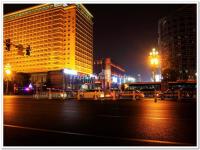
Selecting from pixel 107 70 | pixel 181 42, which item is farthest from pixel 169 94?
pixel 107 70

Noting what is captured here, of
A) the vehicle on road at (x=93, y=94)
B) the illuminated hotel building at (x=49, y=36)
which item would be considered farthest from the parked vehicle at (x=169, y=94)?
the illuminated hotel building at (x=49, y=36)

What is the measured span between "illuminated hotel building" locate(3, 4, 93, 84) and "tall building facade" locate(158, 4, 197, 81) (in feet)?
156

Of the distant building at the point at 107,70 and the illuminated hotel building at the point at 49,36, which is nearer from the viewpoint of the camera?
the illuminated hotel building at the point at 49,36

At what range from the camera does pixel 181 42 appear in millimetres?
120500

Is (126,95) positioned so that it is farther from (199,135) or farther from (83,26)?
(83,26)

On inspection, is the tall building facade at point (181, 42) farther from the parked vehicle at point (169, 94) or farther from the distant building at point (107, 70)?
the parked vehicle at point (169, 94)

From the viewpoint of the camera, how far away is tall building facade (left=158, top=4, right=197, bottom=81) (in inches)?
4525

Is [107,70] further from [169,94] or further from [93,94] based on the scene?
[169,94]

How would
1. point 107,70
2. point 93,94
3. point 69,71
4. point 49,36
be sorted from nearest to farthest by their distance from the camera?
point 93,94, point 69,71, point 49,36, point 107,70

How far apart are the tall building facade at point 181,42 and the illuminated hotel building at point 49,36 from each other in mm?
47464

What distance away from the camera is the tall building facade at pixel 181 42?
377 feet

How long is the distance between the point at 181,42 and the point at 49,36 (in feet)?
228

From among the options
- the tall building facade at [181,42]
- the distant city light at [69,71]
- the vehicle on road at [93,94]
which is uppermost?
the tall building facade at [181,42]

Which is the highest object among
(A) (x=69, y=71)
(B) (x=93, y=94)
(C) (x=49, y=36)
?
(C) (x=49, y=36)
